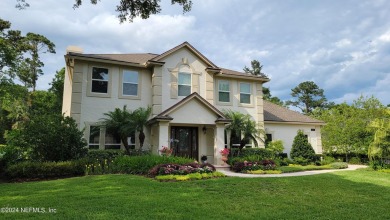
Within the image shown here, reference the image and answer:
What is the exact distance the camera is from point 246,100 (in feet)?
65.2

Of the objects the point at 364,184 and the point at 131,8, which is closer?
the point at 131,8

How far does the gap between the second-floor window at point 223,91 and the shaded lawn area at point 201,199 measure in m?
9.58

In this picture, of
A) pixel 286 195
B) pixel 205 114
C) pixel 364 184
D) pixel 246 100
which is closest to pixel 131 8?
pixel 286 195

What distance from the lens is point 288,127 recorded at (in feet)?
72.9

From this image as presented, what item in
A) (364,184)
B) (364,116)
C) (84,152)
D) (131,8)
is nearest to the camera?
(131,8)

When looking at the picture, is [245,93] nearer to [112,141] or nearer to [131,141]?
[131,141]

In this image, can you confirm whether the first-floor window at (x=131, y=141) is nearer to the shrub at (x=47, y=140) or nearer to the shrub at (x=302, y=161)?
the shrub at (x=47, y=140)

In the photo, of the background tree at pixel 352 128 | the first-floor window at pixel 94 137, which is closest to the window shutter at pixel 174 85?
the first-floor window at pixel 94 137

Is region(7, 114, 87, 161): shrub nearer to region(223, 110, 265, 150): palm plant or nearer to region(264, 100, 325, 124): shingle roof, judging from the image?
region(223, 110, 265, 150): palm plant

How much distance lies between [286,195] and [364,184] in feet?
14.3

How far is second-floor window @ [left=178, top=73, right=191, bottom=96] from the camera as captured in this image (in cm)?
1770

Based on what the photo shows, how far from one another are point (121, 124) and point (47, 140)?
3.68 metres

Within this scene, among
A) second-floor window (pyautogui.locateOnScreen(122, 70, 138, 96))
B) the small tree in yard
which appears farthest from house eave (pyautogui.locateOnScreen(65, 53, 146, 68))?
the small tree in yard

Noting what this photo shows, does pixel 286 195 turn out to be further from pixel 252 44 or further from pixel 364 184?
pixel 252 44
